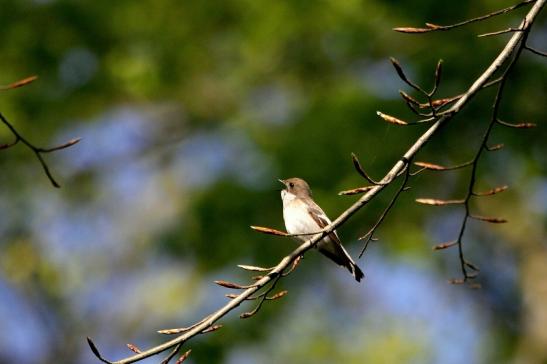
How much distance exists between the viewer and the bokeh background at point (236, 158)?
9438 mm

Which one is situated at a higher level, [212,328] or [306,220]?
[212,328]

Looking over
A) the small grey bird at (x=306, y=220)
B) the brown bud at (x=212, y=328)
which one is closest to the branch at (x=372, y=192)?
the brown bud at (x=212, y=328)

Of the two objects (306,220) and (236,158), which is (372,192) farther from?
(236,158)

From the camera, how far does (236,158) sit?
1087 centimetres

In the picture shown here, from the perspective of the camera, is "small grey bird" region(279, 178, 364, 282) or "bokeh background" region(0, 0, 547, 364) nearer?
"small grey bird" region(279, 178, 364, 282)

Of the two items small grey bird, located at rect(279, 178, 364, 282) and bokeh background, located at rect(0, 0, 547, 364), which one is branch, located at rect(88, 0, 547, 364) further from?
bokeh background, located at rect(0, 0, 547, 364)

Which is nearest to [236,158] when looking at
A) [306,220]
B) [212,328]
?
[306,220]

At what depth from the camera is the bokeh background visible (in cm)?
→ 944

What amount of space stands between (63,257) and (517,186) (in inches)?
304

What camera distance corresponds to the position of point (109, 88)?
1088 cm

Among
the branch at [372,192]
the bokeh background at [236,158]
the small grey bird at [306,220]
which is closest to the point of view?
the branch at [372,192]

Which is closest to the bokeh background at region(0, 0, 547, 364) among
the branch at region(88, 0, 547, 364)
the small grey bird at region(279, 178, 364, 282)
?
the small grey bird at region(279, 178, 364, 282)

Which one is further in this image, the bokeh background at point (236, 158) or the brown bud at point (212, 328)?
the bokeh background at point (236, 158)

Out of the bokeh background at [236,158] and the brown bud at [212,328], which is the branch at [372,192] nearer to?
the brown bud at [212,328]
